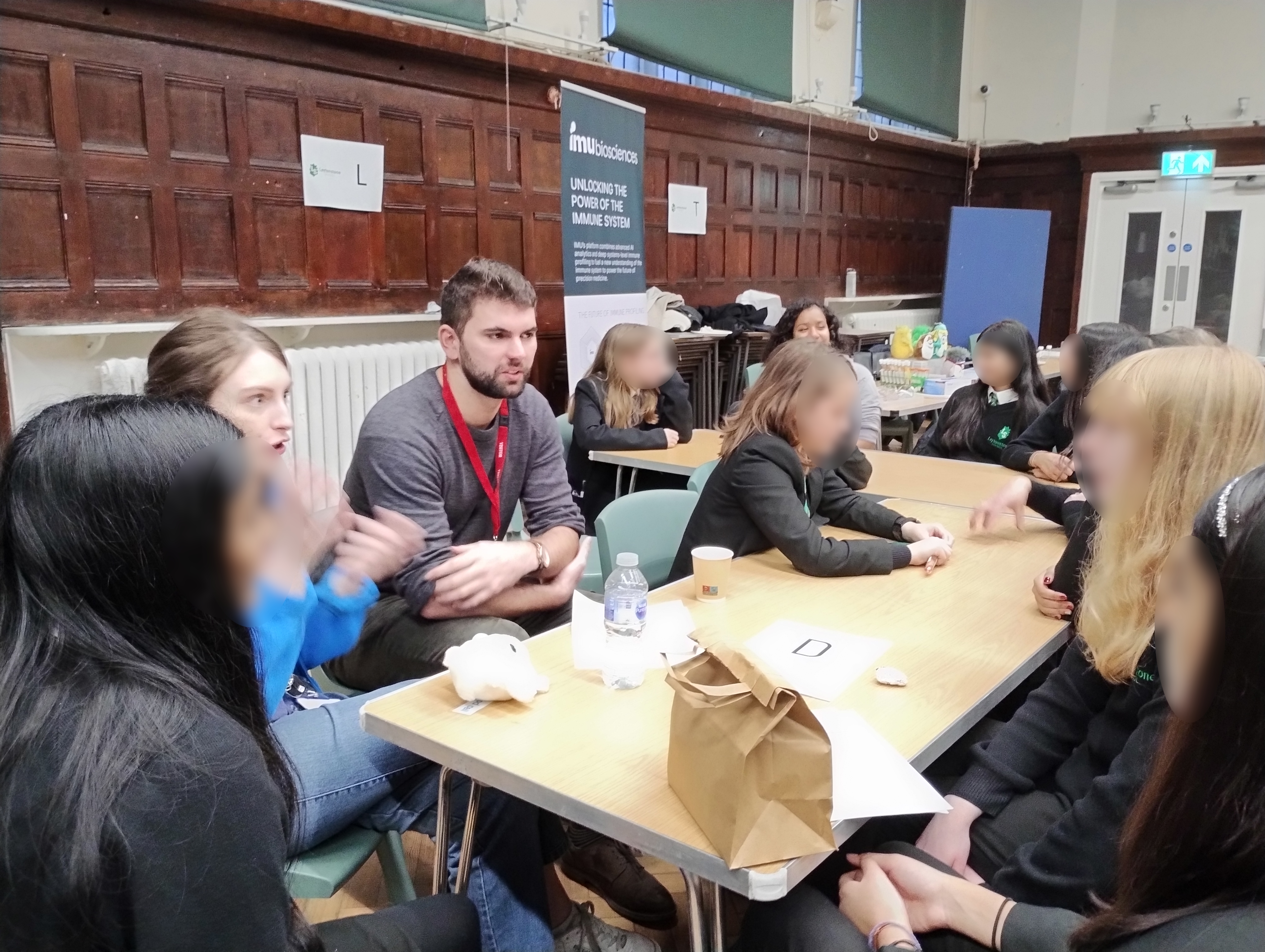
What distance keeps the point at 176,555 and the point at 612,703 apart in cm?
81

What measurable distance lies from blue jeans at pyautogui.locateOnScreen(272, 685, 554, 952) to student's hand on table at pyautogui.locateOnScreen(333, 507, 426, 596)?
0.24 m

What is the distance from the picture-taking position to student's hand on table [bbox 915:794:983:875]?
151cm

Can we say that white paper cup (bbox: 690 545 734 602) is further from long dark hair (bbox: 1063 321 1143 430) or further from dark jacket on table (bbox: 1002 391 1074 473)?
dark jacket on table (bbox: 1002 391 1074 473)

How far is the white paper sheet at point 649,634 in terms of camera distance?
1702 millimetres

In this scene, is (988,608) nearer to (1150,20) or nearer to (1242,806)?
(1242,806)

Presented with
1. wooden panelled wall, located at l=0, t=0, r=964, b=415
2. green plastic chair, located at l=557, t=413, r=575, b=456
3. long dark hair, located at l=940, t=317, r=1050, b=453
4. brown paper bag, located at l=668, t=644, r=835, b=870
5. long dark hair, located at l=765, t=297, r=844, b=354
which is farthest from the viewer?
long dark hair, located at l=765, t=297, r=844, b=354

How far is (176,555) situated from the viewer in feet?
3.04

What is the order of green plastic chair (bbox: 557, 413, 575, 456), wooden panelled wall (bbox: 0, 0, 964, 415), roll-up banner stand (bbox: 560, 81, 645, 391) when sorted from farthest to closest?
roll-up banner stand (bbox: 560, 81, 645, 391), green plastic chair (bbox: 557, 413, 575, 456), wooden panelled wall (bbox: 0, 0, 964, 415)

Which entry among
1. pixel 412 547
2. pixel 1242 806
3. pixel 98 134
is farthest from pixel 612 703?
pixel 98 134

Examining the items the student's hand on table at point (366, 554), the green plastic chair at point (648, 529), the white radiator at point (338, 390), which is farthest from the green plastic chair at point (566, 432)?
the student's hand on table at point (366, 554)

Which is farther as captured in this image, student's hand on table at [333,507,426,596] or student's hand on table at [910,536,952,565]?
student's hand on table at [910,536,952,565]

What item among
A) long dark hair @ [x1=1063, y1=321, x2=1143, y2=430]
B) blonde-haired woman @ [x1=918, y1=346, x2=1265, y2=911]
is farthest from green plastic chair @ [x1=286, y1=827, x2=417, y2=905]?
long dark hair @ [x1=1063, y1=321, x2=1143, y2=430]

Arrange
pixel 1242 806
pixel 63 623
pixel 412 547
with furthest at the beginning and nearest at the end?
pixel 412 547 → pixel 63 623 → pixel 1242 806

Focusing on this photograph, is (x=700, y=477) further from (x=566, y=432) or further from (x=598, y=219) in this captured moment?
(x=598, y=219)
